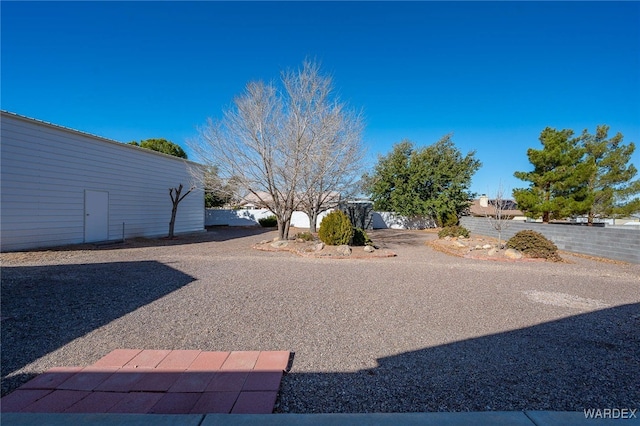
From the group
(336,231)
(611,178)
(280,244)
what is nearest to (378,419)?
(336,231)

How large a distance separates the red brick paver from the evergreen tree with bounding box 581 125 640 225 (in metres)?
24.7

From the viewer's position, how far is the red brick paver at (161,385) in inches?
85.8

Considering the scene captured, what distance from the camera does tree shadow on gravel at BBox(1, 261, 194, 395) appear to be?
128 inches

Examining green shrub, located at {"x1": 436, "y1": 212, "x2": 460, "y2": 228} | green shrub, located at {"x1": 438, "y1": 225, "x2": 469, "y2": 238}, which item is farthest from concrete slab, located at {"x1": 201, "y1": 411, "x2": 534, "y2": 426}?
green shrub, located at {"x1": 436, "y1": 212, "x2": 460, "y2": 228}

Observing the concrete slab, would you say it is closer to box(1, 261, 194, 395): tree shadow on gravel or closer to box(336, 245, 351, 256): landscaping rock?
box(1, 261, 194, 395): tree shadow on gravel

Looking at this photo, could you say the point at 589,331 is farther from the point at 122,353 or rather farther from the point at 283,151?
the point at 283,151

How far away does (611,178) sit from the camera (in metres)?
20.6

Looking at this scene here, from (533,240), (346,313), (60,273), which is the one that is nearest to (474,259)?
(533,240)

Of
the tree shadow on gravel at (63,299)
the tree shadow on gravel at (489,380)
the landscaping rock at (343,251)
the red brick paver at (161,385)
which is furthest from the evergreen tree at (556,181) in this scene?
the red brick paver at (161,385)

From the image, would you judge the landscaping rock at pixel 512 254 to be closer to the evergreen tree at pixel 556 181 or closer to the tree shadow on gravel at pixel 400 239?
the tree shadow on gravel at pixel 400 239

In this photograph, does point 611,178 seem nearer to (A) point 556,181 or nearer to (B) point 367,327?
(A) point 556,181

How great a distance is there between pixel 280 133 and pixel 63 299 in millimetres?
8259

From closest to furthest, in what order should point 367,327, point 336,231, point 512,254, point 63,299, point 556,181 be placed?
point 367,327 < point 63,299 < point 512,254 < point 336,231 < point 556,181

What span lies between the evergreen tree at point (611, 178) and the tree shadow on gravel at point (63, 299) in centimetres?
2468
